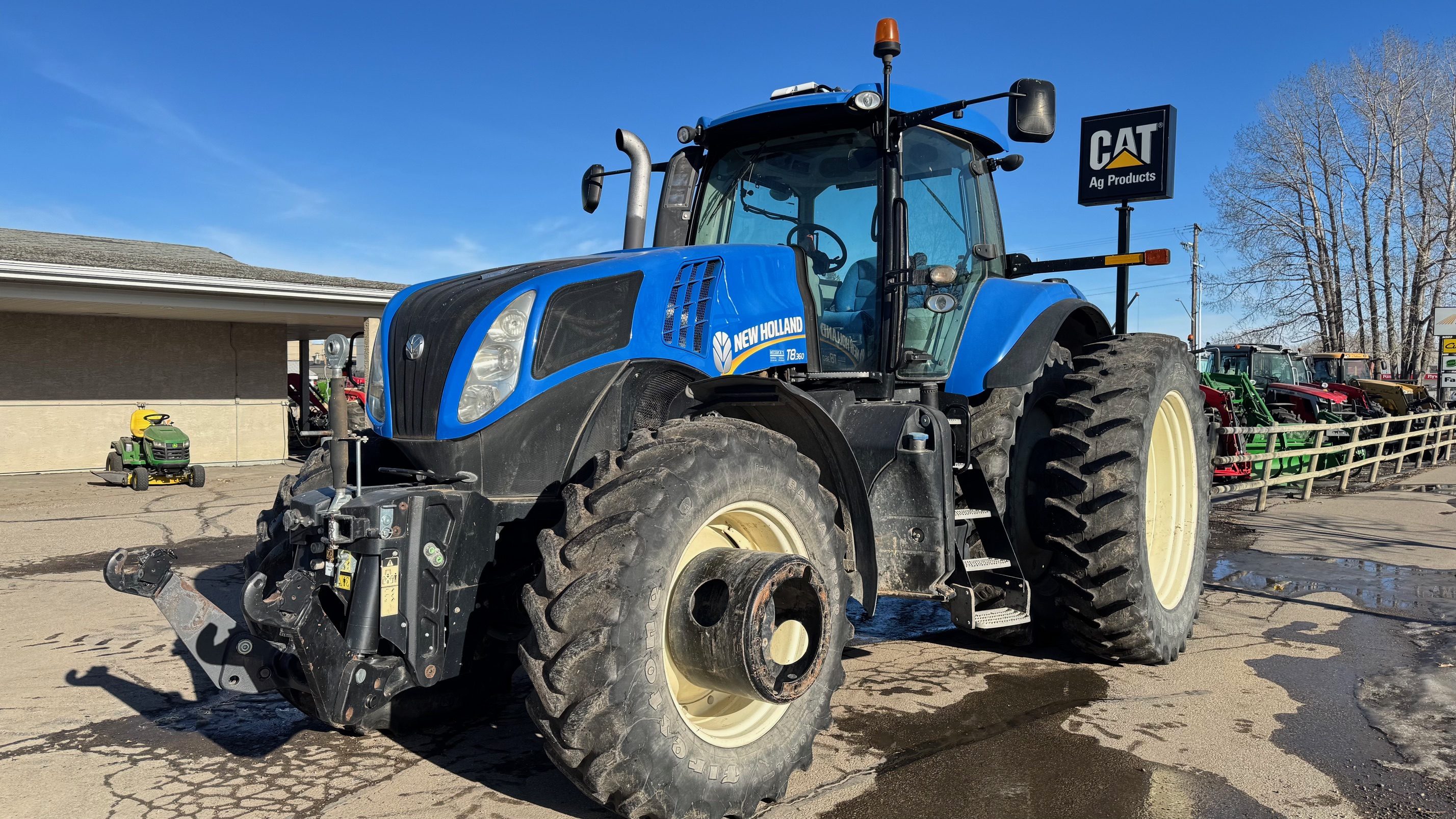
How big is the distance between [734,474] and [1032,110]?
7.04 feet

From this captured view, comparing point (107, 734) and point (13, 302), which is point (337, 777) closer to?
point (107, 734)

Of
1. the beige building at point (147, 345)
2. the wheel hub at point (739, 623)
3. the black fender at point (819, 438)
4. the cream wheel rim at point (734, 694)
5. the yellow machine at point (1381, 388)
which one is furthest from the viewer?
the yellow machine at point (1381, 388)

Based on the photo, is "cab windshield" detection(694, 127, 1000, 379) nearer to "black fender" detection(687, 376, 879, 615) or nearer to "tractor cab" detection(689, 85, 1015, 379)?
"tractor cab" detection(689, 85, 1015, 379)

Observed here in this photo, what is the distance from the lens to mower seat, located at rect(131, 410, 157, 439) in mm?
14055

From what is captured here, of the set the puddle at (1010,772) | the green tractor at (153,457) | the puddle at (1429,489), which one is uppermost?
the green tractor at (153,457)

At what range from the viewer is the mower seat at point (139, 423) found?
14055mm

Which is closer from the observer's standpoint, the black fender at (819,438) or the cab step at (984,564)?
the black fender at (819,438)

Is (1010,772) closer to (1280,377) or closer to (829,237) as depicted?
(829,237)

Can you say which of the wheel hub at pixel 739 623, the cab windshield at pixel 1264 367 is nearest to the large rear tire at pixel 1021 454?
the wheel hub at pixel 739 623

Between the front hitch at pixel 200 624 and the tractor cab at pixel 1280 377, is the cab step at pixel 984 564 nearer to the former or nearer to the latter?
the front hitch at pixel 200 624

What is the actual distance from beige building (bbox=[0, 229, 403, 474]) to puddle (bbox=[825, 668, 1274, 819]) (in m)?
13.3

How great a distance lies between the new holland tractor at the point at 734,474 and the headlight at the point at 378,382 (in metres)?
0.03

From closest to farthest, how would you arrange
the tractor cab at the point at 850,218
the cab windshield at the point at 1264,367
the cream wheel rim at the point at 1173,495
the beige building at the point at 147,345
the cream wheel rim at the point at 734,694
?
the cream wheel rim at the point at 734,694, the tractor cab at the point at 850,218, the cream wheel rim at the point at 1173,495, the beige building at the point at 147,345, the cab windshield at the point at 1264,367

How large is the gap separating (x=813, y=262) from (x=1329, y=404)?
15.3 meters
